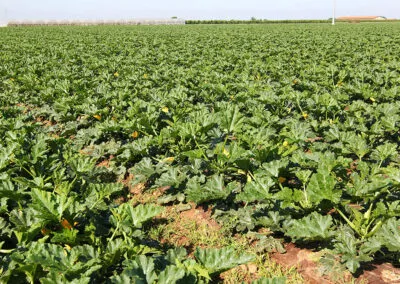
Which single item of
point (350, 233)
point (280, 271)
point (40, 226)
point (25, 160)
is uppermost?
point (25, 160)

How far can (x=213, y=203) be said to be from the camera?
3.61m

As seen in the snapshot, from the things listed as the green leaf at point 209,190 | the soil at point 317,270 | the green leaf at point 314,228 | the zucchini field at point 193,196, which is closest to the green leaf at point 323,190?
the zucchini field at point 193,196

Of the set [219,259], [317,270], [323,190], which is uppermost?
[323,190]

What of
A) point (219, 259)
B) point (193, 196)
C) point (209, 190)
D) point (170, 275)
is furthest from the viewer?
point (209, 190)

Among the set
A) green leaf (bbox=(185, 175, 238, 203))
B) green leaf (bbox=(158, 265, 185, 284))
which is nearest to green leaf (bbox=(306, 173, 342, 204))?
green leaf (bbox=(185, 175, 238, 203))

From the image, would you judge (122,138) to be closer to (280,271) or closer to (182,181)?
(182,181)

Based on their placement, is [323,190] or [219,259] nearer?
[219,259]

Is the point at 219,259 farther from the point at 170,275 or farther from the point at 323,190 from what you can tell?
the point at 323,190

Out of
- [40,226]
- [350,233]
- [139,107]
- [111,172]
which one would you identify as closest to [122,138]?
[139,107]

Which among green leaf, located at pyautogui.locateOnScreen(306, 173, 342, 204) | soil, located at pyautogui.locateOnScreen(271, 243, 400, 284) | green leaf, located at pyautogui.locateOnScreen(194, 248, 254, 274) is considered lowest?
soil, located at pyautogui.locateOnScreen(271, 243, 400, 284)

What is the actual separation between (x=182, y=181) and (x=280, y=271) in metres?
1.52

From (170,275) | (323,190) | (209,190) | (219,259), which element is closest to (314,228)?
(323,190)

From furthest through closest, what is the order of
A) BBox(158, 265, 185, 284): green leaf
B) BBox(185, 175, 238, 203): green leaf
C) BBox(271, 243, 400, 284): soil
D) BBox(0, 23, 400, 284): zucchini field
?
BBox(185, 175, 238, 203): green leaf
BBox(271, 243, 400, 284): soil
BBox(0, 23, 400, 284): zucchini field
BBox(158, 265, 185, 284): green leaf

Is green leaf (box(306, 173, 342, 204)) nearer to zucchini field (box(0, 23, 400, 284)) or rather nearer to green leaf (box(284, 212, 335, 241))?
zucchini field (box(0, 23, 400, 284))
